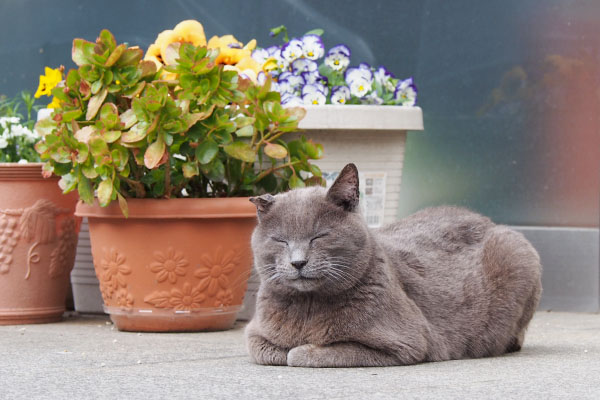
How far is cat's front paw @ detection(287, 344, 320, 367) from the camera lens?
2866 mm

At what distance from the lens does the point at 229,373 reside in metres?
2.82

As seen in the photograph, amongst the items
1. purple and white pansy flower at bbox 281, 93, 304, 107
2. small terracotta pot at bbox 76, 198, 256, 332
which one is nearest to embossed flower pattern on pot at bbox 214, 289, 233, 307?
small terracotta pot at bbox 76, 198, 256, 332

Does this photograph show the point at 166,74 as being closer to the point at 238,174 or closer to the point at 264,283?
the point at 238,174

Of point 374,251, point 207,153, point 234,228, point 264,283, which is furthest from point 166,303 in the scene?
point 374,251

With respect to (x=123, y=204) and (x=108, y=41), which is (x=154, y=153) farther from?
(x=108, y=41)

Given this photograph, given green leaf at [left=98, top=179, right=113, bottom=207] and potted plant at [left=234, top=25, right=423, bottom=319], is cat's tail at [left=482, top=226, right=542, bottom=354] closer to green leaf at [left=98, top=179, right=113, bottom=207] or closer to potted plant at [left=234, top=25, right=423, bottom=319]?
potted plant at [left=234, top=25, right=423, bottom=319]

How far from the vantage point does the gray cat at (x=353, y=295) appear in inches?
113

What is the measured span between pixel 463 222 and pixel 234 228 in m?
0.92

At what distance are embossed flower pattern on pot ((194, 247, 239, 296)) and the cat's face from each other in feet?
2.70

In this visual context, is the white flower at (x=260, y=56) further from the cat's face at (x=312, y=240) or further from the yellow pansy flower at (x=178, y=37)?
the cat's face at (x=312, y=240)

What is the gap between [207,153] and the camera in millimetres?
3600

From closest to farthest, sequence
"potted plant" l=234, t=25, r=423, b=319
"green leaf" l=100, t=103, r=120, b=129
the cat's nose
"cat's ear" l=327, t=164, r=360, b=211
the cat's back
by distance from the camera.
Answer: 1. the cat's nose
2. "cat's ear" l=327, t=164, r=360, b=211
3. the cat's back
4. "green leaf" l=100, t=103, r=120, b=129
5. "potted plant" l=234, t=25, r=423, b=319

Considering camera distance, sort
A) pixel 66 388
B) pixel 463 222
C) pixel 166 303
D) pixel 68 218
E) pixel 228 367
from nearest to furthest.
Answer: pixel 66 388, pixel 228 367, pixel 463 222, pixel 166 303, pixel 68 218

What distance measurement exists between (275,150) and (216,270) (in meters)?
0.55
